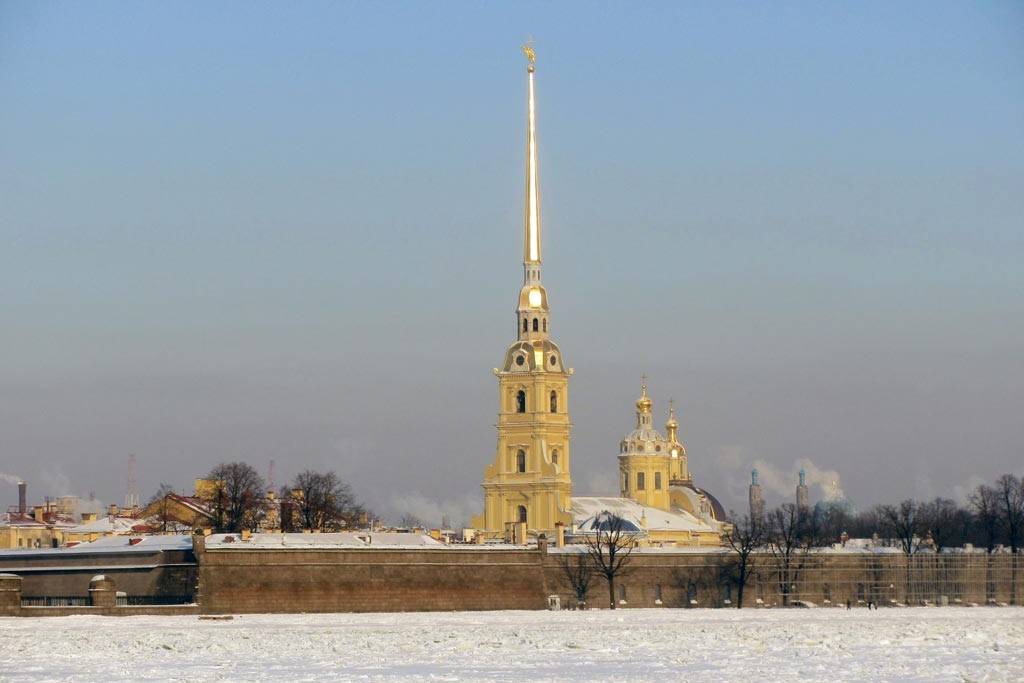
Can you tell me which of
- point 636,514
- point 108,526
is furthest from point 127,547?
point 636,514

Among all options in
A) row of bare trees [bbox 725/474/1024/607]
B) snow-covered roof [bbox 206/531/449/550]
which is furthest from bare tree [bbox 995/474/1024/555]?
snow-covered roof [bbox 206/531/449/550]

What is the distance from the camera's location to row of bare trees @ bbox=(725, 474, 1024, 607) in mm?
110062

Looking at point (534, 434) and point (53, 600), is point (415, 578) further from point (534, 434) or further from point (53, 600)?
point (534, 434)

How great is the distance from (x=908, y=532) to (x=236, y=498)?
37698mm

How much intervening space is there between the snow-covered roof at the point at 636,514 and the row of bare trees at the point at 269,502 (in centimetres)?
2538

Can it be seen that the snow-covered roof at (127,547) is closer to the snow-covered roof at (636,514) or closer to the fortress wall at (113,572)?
the fortress wall at (113,572)

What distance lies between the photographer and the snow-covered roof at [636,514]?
148 meters

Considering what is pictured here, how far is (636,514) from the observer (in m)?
151

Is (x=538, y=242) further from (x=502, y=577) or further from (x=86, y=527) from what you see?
(x=502, y=577)

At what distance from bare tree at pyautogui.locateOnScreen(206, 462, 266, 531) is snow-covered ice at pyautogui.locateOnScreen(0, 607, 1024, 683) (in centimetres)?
3718

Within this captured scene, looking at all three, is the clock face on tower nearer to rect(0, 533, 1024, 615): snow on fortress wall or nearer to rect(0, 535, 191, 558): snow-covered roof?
rect(0, 533, 1024, 615): snow on fortress wall

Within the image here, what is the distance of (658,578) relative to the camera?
10762cm

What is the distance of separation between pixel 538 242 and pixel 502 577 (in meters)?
54.4

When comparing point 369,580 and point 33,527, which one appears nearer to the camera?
point 369,580
